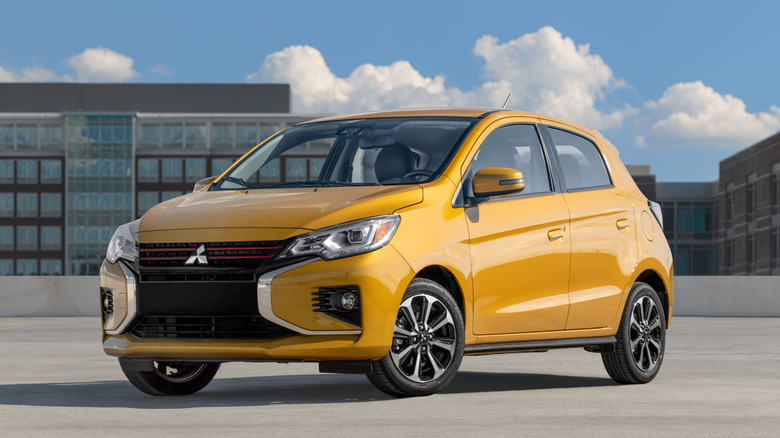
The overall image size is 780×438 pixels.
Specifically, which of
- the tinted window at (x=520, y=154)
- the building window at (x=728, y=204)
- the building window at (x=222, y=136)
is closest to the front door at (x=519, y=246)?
the tinted window at (x=520, y=154)

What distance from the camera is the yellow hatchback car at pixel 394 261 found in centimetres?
721

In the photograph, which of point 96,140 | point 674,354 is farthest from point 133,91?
point 674,354

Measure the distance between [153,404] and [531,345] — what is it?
2.56 m

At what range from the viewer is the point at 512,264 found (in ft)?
27.0

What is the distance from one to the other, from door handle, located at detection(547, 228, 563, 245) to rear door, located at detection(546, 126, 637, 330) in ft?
0.55

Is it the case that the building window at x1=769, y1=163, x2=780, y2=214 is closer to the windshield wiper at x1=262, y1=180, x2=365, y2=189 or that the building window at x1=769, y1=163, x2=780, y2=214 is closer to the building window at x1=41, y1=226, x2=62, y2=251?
the building window at x1=41, y1=226, x2=62, y2=251

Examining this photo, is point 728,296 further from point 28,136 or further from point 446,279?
point 28,136

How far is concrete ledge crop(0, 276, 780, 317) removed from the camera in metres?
29.5

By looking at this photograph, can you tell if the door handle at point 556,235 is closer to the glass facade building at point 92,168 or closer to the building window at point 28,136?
the glass facade building at point 92,168

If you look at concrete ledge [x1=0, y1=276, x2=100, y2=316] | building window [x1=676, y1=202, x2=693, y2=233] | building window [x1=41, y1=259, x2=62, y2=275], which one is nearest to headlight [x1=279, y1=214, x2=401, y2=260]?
concrete ledge [x1=0, y1=276, x2=100, y2=316]

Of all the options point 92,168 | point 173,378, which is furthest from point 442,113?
point 92,168

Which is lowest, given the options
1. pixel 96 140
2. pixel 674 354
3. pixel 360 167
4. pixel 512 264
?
pixel 674 354

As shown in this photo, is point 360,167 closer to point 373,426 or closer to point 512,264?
point 512,264

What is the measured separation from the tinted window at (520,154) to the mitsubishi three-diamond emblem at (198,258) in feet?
6.89
